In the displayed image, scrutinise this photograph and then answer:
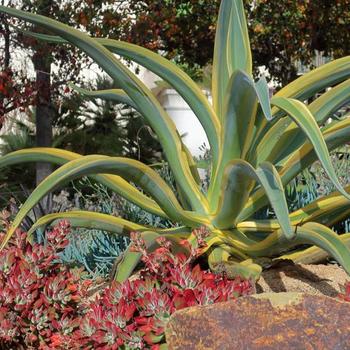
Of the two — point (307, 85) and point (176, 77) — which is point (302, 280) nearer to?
point (307, 85)

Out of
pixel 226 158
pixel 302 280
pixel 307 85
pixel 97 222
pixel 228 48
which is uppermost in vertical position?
pixel 228 48

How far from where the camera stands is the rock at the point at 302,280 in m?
3.08

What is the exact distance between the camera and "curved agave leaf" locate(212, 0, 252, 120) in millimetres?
3406

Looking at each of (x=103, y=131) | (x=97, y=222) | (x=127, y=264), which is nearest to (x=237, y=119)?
(x=127, y=264)

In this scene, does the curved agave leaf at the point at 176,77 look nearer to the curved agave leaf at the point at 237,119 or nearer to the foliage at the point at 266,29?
the curved agave leaf at the point at 237,119

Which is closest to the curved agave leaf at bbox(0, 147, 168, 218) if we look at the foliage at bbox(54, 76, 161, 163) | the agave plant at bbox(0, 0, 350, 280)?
the agave plant at bbox(0, 0, 350, 280)

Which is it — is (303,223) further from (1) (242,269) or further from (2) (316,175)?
(2) (316,175)

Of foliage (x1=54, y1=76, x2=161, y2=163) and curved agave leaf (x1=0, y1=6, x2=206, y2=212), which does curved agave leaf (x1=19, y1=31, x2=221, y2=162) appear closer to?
curved agave leaf (x1=0, y1=6, x2=206, y2=212)

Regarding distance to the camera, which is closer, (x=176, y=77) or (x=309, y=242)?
(x=309, y=242)

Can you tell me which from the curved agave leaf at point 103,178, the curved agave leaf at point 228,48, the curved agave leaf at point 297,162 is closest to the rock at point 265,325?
the curved agave leaf at point 297,162

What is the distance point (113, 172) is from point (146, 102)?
0.36 metres

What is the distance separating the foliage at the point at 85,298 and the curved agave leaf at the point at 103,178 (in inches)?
12.8

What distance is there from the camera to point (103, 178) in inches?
133

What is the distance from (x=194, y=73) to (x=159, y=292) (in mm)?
11846
